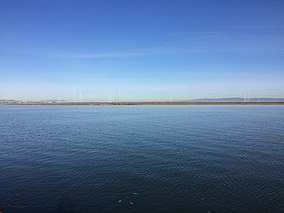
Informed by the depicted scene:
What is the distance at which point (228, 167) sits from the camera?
33.2 meters

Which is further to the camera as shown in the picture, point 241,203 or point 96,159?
point 96,159

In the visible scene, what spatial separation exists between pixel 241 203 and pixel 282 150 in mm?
25601

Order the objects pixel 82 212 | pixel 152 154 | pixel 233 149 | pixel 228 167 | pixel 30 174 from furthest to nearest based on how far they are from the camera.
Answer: pixel 233 149, pixel 152 154, pixel 228 167, pixel 30 174, pixel 82 212

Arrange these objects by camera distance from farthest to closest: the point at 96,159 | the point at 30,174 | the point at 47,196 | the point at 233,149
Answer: the point at 233,149 < the point at 96,159 < the point at 30,174 < the point at 47,196

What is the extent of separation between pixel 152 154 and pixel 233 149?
16067mm

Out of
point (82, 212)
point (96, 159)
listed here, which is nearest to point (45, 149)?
point (96, 159)

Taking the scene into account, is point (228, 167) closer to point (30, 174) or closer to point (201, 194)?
point (201, 194)

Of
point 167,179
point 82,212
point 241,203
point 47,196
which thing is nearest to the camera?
point 82,212

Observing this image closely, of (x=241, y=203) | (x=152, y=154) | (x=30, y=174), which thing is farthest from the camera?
(x=152, y=154)

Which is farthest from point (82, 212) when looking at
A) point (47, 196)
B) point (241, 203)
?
point (241, 203)

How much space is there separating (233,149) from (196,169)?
49.7 ft

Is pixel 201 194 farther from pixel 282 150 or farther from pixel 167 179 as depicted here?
pixel 282 150

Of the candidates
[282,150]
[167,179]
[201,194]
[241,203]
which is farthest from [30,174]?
[282,150]

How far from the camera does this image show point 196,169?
32219 millimetres
